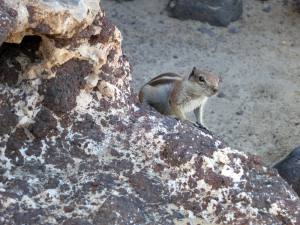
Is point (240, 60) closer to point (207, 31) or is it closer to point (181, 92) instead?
point (207, 31)

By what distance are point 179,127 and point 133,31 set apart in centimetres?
493

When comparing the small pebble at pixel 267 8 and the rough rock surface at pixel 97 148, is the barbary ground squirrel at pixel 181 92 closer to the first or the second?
the rough rock surface at pixel 97 148

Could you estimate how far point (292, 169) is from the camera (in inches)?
229

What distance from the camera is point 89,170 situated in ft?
11.4

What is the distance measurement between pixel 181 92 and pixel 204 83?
0.68ft

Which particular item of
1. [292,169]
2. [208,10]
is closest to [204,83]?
[292,169]

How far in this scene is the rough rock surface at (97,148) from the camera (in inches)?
130

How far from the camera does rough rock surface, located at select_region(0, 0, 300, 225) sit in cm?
331

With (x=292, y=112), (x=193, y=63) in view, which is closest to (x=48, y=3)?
(x=292, y=112)

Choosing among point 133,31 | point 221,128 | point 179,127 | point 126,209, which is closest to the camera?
point 126,209

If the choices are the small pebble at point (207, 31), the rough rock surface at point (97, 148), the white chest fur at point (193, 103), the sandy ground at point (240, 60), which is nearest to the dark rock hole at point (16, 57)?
the rough rock surface at point (97, 148)

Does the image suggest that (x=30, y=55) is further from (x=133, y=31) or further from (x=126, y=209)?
(x=133, y=31)

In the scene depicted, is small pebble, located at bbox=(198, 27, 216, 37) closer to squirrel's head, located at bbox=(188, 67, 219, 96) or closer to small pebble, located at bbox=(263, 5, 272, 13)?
small pebble, located at bbox=(263, 5, 272, 13)

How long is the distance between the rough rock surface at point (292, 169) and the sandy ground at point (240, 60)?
0.54 metres
